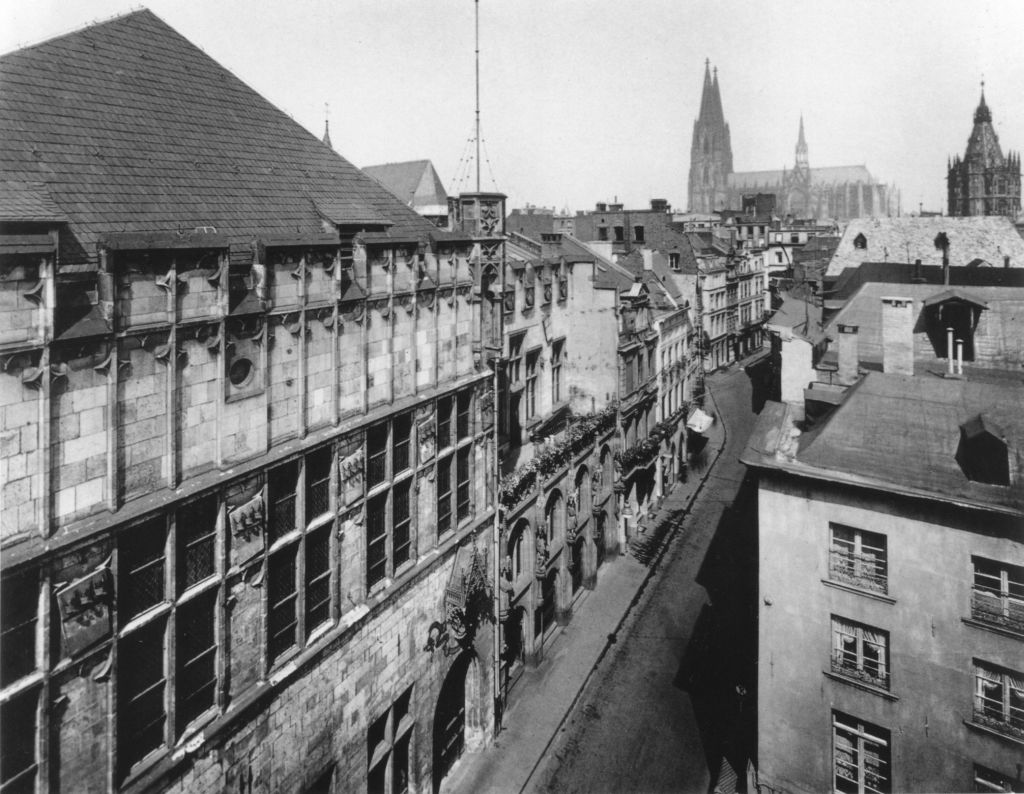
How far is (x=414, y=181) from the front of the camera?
2272 inches

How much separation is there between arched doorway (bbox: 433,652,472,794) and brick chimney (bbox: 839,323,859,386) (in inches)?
603

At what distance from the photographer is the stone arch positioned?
1947cm

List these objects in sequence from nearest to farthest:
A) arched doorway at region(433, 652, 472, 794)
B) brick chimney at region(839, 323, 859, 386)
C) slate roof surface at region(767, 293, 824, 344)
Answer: arched doorway at region(433, 652, 472, 794)
brick chimney at region(839, 323, 859, 386)
slate roof surface at region(767, 293, 824, 344)

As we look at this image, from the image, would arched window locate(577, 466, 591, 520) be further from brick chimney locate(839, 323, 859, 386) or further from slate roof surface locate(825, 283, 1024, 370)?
slate roof surface locate(825, 283, 1024, 370)

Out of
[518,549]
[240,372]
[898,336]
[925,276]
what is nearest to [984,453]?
[898,336]

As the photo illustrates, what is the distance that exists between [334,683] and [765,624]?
11.8 meters

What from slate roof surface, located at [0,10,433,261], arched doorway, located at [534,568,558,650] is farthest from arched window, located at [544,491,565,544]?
slate roof surface, located at [0,10,433,261]

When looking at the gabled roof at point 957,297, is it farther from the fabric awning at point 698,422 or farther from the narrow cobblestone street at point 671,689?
the fabric awning at point 698,422

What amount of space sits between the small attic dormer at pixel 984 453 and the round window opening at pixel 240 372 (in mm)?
16539

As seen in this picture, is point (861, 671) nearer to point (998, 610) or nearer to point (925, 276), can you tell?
point (998, 610)

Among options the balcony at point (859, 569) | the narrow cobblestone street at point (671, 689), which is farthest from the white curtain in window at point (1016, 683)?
the narrow cobblestone street at point (671, 689)

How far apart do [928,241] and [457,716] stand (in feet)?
170

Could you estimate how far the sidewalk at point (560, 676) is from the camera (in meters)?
20.5

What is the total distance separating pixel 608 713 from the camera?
23.5 metres
